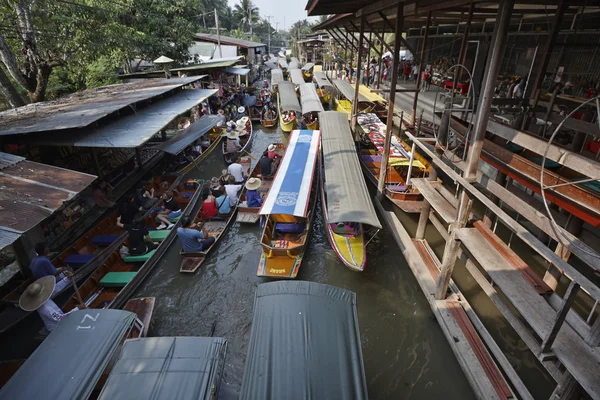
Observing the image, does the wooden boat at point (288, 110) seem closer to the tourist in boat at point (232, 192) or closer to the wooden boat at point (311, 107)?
the wooden boat at point (311, 107)

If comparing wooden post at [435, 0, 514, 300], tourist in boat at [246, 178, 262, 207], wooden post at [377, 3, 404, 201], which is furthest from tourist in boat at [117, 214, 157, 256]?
wooden post at [377, 3, 404, 201]

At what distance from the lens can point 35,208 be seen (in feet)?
18.1

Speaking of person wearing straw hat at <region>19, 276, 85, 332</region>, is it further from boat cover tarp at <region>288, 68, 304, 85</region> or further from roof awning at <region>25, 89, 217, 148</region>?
boat cover tarp at <region>288, 68, 304, 85</region>

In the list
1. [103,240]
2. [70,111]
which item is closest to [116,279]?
[103,240]

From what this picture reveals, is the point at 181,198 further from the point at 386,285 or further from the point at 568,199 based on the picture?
the point at 568,199

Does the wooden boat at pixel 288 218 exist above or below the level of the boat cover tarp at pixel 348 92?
below

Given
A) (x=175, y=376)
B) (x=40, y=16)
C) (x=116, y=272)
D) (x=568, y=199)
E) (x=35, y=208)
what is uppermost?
(x=40, y=16)

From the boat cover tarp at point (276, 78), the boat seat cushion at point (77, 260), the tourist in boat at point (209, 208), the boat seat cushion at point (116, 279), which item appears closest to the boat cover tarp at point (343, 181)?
the tourist in boat at point (209, 208)

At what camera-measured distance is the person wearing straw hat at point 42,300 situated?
5898mm

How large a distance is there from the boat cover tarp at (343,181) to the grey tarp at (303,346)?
9.65ft

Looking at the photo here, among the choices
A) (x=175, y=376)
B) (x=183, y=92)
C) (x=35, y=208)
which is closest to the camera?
(x=175, y=376)

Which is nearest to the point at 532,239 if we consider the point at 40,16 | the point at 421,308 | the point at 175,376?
the point at 421,308

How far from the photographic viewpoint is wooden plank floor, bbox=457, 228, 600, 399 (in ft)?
12.3

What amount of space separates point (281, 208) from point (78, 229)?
6131 millimetres
